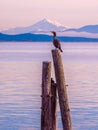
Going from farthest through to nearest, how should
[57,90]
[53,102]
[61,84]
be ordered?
1. [53,102]
2. [57,90]
3. [61,84]

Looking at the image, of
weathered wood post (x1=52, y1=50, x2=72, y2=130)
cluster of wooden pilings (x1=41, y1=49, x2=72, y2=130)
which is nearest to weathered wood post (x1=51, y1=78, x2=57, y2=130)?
cluster of wooden pilings (x1=41, y1=49, x2=72, y2=130)

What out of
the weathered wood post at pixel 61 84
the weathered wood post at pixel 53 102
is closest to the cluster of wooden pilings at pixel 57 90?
the weathered wood post at pixel 61 84

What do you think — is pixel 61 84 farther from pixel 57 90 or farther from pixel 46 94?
pixel 46 94

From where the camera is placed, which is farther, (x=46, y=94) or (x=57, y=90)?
(x=57, y=90)

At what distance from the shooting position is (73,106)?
1142 inches

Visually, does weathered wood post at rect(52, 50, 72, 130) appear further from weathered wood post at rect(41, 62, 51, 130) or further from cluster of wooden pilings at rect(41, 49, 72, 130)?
weathered wood post at rect(41, 62, 51, 130)

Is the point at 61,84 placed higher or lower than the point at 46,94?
higher

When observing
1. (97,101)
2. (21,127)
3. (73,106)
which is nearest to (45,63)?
(21,127)

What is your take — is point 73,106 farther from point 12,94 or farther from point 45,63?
point 45,63

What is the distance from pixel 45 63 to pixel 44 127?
5.22ft

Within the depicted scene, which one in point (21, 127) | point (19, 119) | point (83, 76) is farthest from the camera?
point (83, 76)

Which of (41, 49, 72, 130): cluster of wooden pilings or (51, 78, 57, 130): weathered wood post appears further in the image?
(51, 78, 57, 130): weathered wood post

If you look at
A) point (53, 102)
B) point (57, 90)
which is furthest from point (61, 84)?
point (53, 102)

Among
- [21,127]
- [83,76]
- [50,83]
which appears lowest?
[50,83]
